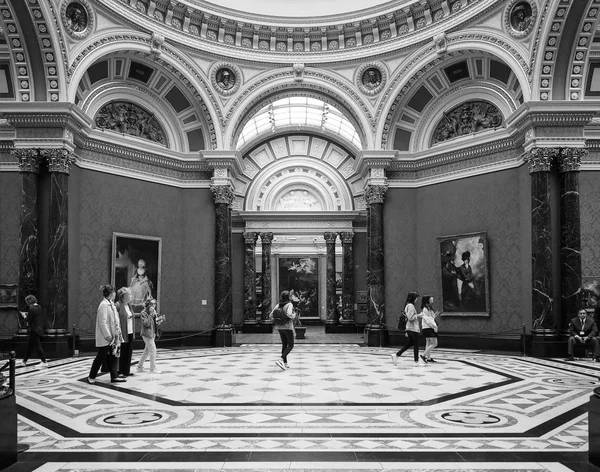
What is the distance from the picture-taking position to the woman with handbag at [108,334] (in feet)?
31.2

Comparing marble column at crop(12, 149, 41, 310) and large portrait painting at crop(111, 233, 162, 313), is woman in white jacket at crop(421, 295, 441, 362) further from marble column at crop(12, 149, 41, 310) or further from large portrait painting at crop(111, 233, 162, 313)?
marble column at crop(12, 149, 41, 310)

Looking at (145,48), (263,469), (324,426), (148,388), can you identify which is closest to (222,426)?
(324,426)

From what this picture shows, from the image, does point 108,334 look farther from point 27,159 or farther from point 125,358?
point 27,159

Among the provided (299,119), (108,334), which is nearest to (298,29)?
(299,119)

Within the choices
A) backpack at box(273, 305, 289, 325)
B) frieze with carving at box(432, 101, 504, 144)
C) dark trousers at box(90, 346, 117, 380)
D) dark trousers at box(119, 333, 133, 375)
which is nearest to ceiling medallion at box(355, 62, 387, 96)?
frieze with carving at box(432, 101, 504, 144)

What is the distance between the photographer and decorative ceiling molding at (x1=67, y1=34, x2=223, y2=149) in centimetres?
1575

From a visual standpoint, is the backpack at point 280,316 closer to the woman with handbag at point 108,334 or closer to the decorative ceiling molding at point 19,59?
the woman with handbag at point 108,334

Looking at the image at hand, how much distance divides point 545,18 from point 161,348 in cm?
1497

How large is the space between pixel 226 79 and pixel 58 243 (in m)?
8.40

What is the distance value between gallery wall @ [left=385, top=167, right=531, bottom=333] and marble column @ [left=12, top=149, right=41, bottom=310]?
36.3ft

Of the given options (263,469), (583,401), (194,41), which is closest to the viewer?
(263,469)

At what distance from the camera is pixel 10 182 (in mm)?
15938

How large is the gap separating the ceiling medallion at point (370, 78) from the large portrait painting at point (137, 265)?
898 centimetres

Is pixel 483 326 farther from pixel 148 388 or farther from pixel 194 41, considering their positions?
pixel 194 41
